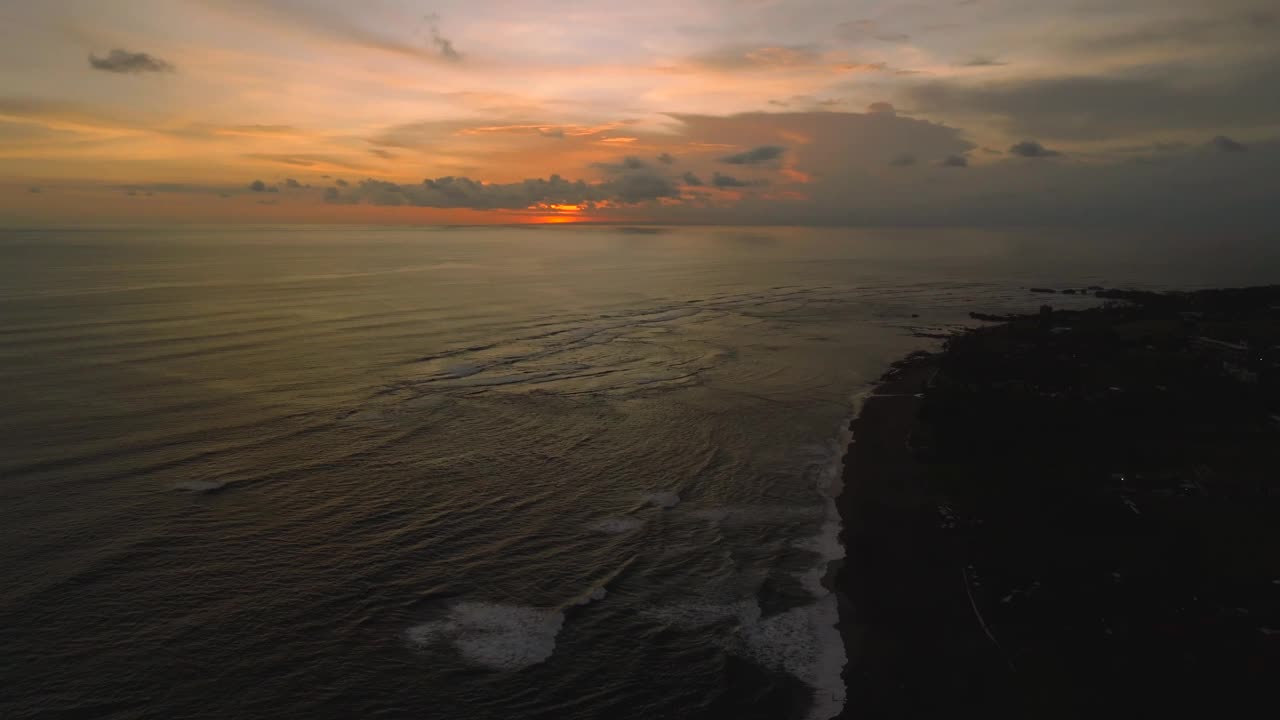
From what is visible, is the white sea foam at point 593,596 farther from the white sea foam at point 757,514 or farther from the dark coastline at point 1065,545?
the dark coastline at point 1065,545

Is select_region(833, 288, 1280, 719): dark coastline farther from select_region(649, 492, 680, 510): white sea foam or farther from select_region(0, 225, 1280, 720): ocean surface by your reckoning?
select_region(649, 492, 680, 510): white sea foam

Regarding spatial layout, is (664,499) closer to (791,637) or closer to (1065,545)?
(791,637)

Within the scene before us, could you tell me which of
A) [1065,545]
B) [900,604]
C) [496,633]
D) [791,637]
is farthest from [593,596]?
[1065,545]

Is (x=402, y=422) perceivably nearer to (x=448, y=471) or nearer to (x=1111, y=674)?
(x=448, y=471)

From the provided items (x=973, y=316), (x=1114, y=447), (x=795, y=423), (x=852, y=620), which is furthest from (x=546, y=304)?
(x=852, y=620)

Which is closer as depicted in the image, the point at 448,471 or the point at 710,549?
the point at 710,549

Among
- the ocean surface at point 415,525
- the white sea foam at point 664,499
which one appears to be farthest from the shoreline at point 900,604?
the white sea foam at point 664,499
